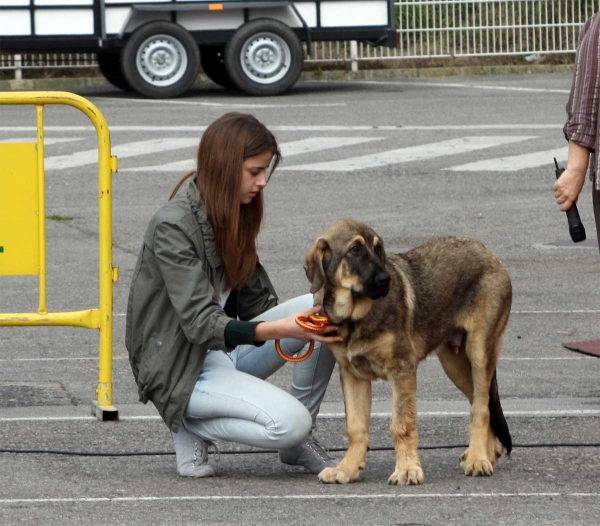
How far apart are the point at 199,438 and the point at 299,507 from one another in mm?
708

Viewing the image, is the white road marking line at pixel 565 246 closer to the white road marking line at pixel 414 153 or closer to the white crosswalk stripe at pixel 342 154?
the white crosswalk stripe at pixel 342 154

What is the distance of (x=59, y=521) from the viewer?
15.6ft

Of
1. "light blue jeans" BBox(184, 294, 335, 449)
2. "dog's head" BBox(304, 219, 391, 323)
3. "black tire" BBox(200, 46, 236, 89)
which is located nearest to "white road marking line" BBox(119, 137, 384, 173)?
"black tire" BBox(200, 46, 236, 89)

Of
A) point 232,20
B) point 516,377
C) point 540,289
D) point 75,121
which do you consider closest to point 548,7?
point 232,20

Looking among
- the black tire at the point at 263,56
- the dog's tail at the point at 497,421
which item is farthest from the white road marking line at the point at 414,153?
the dog's tail at the point at 497,421

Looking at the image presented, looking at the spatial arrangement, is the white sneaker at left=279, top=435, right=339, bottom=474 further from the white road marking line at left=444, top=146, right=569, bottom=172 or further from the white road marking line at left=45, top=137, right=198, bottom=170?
the white road marking line at left=45, top=137, right=198, bottom=170

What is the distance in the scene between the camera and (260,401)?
529 centimetres

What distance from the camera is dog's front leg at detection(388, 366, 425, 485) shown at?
5164mm

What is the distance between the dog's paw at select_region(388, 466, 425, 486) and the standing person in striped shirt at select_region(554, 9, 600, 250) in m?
1.27

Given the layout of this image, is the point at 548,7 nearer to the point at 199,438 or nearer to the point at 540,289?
the point at 540,289

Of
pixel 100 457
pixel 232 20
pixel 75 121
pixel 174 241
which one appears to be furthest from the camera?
pixel 232 20

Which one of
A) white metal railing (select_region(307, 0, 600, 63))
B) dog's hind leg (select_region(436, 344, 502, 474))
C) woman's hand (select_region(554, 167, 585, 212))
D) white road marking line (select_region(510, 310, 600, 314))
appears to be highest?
white metal railing (select_region(307, 0, 600, 63))

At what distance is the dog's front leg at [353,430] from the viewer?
5285 millimetres

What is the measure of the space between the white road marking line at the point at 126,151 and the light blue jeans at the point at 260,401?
Result: 32.2 feet
